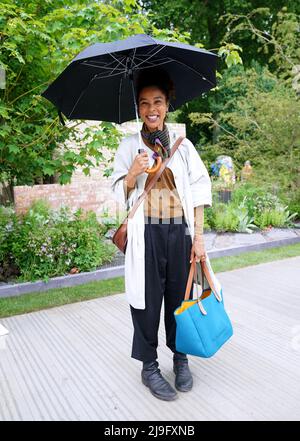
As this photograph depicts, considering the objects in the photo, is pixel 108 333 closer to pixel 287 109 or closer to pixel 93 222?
pixel 93 222

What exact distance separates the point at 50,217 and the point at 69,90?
131 inches

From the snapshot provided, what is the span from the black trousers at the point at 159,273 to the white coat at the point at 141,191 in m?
0.07

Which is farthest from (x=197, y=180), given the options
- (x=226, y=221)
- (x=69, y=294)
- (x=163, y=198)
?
(x=226, y=221)

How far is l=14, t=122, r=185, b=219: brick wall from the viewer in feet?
22.8

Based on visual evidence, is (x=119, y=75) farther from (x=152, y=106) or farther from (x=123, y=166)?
(x=123, y=166)

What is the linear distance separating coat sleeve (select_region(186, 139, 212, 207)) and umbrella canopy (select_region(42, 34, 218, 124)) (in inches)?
20.6

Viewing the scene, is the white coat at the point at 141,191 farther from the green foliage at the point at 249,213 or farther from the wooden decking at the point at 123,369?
the green foliage at the point at 249,213

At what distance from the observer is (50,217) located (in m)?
5.64

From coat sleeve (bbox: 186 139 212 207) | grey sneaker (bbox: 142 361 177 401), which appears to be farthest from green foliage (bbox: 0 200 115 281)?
coat sleeve (bbox: 186 139 212 207)

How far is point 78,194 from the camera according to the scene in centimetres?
789

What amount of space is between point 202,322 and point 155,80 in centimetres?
154

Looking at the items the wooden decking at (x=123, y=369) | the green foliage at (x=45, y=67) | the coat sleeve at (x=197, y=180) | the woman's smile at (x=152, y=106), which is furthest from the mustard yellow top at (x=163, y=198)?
the green foliage at (x=45, y=67)

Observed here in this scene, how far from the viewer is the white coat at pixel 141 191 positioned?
7.91 ft
